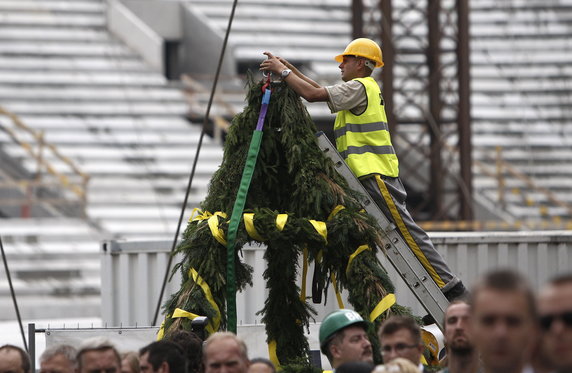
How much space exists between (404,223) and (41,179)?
12139 millimetres

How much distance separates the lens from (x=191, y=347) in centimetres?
599

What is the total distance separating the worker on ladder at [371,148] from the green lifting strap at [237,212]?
1.19 ft

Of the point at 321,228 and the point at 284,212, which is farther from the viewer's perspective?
the point at 284,212

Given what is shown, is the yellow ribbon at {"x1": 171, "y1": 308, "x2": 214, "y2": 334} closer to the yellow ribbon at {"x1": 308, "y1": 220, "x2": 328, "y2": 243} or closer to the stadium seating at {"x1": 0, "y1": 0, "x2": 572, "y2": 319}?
the yellow ribbon at {"x1": 308, "y1": 220, "x2": 328, "y2": 243}

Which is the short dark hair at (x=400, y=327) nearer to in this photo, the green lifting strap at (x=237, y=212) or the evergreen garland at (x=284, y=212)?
the evergreen garland at (x=284, y=212)

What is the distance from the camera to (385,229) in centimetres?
680

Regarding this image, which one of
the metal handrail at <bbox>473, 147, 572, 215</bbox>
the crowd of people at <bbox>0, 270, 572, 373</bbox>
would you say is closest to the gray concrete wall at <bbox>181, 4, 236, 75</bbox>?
the metal handrail at <bbox>473, 147, 572, 215</bbox>

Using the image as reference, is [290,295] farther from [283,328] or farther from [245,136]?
[245,136]

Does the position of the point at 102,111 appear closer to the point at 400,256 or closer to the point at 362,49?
the point at 362,49

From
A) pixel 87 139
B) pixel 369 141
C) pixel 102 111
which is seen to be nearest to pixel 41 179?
pixel 87 139

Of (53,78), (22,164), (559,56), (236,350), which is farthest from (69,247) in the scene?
(236,350)

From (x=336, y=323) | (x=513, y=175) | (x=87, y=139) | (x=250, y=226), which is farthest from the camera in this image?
(x=513, y=175)

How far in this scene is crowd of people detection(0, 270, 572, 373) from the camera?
3143 mm

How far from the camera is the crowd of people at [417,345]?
10.3 ft
